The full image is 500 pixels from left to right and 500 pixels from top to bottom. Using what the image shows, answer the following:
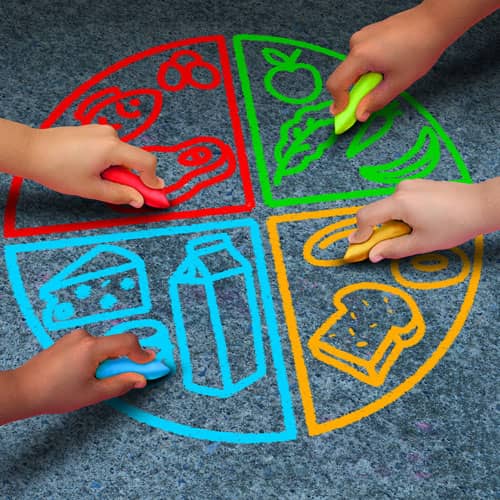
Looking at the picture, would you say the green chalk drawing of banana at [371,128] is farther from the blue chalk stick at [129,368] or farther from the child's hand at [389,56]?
the blue chalk stick at [129,368]

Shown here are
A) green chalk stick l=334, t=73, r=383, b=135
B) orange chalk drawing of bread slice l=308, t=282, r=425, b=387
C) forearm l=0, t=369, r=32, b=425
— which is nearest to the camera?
forearm l=0, t=369, r=32, b=425

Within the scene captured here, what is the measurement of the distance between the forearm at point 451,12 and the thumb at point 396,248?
0.28 metres

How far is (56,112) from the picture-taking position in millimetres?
947

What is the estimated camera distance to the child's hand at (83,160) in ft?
2.63

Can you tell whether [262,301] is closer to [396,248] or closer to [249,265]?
[249,265]

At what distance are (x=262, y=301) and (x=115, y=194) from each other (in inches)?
8.3

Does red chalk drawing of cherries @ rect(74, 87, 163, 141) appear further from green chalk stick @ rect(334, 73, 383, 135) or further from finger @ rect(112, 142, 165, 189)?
green chalk stick @ rect(334, 73, 383, 135)

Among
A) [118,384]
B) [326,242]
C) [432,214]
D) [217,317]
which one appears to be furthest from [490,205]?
[118,384]

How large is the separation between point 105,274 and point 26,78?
334 millimetres

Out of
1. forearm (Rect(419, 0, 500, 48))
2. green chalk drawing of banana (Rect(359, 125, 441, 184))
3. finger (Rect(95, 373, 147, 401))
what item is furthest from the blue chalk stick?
forearm (Rect(419, 0, 500, 48))

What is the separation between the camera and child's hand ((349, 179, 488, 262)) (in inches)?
30.6

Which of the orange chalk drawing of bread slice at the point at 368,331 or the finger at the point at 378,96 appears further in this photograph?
the finger at the point at 378,96

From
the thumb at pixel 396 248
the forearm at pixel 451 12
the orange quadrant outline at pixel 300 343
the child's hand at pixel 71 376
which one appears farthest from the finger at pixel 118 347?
the forearm at pixel 451 12

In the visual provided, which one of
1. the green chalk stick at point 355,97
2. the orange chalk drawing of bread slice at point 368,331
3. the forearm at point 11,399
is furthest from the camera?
the green chalk stick at point 355,97
